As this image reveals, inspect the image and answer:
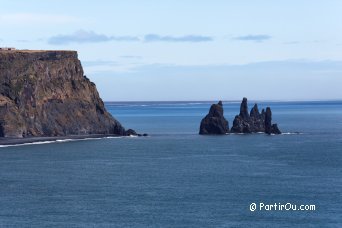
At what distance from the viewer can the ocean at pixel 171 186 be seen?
8619cm

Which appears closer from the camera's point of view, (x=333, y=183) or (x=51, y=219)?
(x=51, y=219)

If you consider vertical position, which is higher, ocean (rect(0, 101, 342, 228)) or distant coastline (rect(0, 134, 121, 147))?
distant coastline (rect(0, 134, 121, 147))

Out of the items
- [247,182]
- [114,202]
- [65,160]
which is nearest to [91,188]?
[114,202]

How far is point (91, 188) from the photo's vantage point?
108m

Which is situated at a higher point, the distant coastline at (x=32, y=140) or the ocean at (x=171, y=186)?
the distant coastline at (x=32, y=140)

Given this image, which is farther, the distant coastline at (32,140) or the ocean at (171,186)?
the distant coastline at (32,140)

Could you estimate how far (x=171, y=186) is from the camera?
109 m

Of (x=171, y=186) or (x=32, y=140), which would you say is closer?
(x=171, y=186)

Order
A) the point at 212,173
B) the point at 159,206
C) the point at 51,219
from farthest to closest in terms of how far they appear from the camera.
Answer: the point at 212,173
the point at 159,206
the point at 51,219

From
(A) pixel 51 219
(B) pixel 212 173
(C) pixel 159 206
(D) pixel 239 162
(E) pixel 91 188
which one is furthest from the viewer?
(D) pixel 239 162

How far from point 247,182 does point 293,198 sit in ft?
49.6

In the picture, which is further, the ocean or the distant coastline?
the distant coastline

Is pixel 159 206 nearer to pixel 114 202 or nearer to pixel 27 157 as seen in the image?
pixel 114 202

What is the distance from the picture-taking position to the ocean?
283 ft
